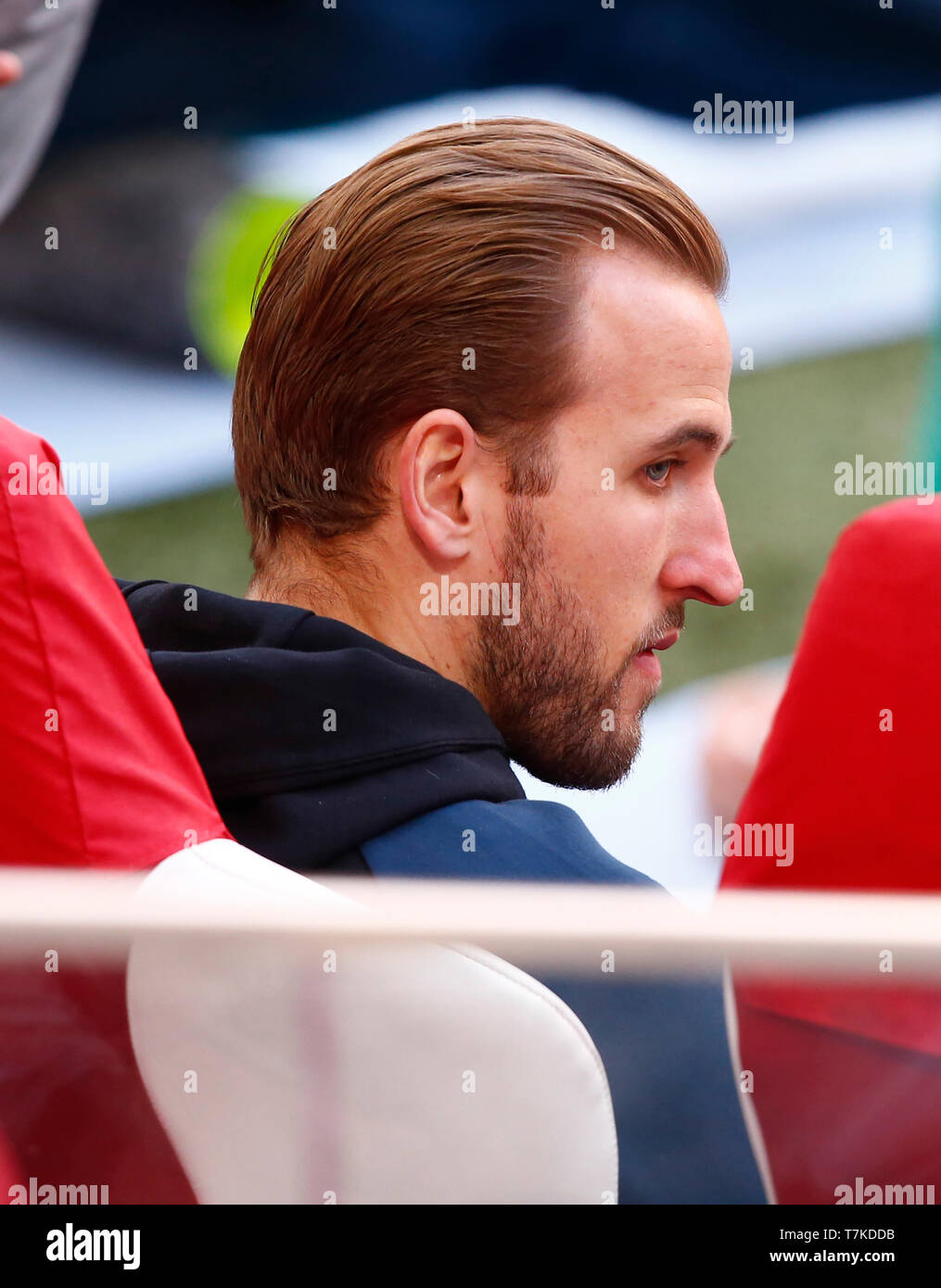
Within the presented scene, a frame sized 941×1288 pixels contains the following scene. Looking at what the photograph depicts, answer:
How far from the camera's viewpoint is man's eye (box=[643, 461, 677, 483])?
0.88m

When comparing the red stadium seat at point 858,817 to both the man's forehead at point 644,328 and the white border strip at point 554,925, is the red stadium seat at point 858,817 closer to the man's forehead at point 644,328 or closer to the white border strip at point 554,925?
the white border strip at point 554,925

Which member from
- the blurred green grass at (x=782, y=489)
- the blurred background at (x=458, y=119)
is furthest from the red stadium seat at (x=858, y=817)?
the blurred green grass at (x=782, y=489)

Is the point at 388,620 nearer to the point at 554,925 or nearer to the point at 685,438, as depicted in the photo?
the point at 685,438

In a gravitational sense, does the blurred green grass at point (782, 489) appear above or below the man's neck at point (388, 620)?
above

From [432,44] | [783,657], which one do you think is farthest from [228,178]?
[783,657]

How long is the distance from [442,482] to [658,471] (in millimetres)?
130

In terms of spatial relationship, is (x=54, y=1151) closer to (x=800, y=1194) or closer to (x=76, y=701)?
(x=76, y=701)

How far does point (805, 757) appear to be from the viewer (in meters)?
0.77

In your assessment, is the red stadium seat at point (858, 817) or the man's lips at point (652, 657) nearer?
the red stadium seat at point (858, 817)

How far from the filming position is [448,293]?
0.87 m

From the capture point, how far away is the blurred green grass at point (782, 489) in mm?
3258

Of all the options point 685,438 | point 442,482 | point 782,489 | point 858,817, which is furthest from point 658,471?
point 782,489
